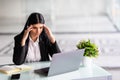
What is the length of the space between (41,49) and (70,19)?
3434mm

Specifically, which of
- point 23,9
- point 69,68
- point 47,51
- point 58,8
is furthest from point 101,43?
point 69,68

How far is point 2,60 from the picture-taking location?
4.21 meters

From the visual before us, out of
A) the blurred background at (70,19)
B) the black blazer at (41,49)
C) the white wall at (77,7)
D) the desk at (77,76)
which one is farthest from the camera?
the white wall at (77,7)

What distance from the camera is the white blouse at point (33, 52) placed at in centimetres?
226

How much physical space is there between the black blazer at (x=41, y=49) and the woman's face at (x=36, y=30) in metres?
0.07

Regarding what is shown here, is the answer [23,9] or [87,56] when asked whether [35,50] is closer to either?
[87,56]

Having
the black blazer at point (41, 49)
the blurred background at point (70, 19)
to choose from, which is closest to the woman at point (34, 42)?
the black blazer at point (41, 49)

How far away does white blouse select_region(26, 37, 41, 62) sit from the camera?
7.42 feet

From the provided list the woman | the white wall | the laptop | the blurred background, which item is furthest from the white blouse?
the white wall

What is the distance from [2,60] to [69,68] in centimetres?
250

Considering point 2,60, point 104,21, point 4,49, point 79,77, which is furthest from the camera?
point 104,21

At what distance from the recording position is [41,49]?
2303 millimetres

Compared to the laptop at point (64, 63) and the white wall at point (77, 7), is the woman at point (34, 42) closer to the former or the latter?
the laptop at point (64, 63)

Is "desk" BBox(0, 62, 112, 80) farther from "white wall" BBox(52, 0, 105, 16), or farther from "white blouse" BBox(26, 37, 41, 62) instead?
"white wall" BBox(52, 0, 105, 16)
